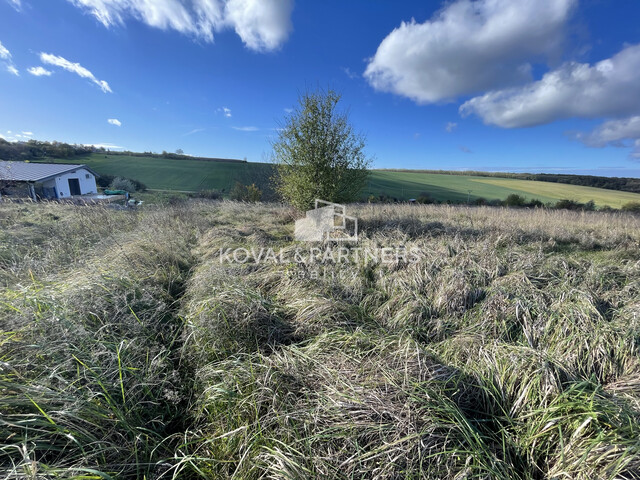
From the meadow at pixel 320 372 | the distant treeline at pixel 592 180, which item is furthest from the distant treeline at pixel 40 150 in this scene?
the distant treeline at pixel 592 180

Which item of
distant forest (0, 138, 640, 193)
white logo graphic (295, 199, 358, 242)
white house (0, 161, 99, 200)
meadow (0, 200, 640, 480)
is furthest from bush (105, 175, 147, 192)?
meadow (0, 200, 640, 480)

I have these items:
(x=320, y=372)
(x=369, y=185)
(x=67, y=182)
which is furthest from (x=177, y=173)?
(x=320, y=372)

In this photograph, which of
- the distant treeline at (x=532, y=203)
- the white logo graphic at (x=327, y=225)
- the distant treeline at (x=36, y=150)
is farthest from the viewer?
the distant treeline at (x=36, y=150)

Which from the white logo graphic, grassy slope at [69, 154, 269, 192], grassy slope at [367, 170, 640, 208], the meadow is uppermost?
grassy slope at [69, 154, 269, 192]

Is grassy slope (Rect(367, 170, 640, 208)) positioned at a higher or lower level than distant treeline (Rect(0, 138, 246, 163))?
lower

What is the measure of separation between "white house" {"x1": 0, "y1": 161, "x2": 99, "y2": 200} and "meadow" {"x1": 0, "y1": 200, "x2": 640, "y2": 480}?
2797cm

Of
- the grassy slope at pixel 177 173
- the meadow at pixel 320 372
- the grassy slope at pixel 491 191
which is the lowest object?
the meadow at pixel 320 372

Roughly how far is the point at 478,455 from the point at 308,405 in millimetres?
1211

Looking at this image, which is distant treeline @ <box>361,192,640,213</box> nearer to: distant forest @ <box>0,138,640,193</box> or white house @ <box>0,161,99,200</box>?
distant forest @ <box>0,138,640,193</box>

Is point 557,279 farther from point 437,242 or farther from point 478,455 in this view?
point 478,455

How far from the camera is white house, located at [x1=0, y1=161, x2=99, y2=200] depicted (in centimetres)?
2200

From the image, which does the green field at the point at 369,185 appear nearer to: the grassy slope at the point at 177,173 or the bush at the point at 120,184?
the grassy slope at the point at 177,173

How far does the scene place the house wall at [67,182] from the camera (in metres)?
24.4

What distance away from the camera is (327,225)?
8.47 meters
